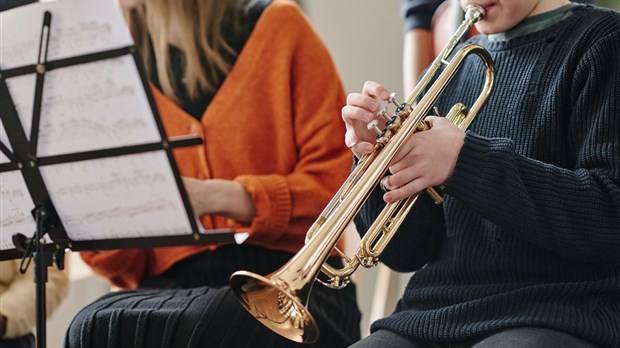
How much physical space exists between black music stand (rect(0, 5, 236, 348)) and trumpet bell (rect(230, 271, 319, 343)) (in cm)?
15

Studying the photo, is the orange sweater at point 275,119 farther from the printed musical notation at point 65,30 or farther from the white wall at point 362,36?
the white wall at point 362,36

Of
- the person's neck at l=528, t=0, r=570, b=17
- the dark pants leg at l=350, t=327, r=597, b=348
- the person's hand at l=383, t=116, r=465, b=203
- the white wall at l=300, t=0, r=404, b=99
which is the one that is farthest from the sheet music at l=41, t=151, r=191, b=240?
the white wall at l=300, t=0, r=404, b=99

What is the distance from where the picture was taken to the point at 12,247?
142 cm

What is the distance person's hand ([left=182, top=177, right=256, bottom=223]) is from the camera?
4.85 feet

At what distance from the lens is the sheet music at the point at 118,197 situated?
1.29 metres

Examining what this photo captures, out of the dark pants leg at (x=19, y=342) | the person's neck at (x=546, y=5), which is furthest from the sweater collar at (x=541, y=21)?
the dark pants leg at (x=19, y=342)

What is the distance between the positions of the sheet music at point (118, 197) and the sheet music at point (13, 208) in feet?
0.17

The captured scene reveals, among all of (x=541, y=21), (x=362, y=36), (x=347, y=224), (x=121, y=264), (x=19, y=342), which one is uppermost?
(x=541, y=21)

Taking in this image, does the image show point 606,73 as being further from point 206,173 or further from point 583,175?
point 206,173

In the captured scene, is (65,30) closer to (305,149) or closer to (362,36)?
(305,149)

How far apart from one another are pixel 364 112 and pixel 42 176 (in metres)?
0.54

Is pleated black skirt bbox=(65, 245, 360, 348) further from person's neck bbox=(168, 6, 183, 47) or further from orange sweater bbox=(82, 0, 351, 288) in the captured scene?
person's neck bbox=(168, 6, 183, 47)

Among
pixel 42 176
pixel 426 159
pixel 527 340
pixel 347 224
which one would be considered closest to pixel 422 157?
pixel 426 159

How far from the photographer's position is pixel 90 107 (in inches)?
50.4
